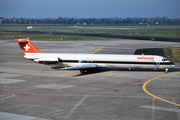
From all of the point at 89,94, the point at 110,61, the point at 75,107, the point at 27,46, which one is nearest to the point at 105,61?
the point at 110,61

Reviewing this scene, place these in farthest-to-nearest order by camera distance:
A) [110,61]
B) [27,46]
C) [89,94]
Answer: [27,46]
[110,61]
[89,94]

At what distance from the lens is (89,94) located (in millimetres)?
34594

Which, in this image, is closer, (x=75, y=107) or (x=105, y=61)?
(x=75, y=107)

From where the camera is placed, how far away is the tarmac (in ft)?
89.8

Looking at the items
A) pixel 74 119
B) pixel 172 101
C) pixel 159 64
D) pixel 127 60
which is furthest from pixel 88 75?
pixel 74 119

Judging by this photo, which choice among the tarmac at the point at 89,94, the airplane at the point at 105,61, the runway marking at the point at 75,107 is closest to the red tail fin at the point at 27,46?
the airplane at the point at 105,61

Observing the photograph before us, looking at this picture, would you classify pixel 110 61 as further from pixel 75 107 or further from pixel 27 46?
pixel 75 107

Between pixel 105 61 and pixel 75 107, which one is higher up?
pixel 105 61

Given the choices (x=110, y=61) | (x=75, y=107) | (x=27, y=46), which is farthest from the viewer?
(x=27, y=46)

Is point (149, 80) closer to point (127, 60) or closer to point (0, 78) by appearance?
point (127, 60)

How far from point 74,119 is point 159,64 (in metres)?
26.3

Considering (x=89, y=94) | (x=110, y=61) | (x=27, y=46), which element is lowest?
(x=89, y=94)

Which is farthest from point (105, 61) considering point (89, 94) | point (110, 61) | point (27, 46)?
point (89, 94)

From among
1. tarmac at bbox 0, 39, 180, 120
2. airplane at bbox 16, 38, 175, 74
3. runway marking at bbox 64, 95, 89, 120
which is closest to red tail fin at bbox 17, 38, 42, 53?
airplane at bbox 16, 38, 175, 74
